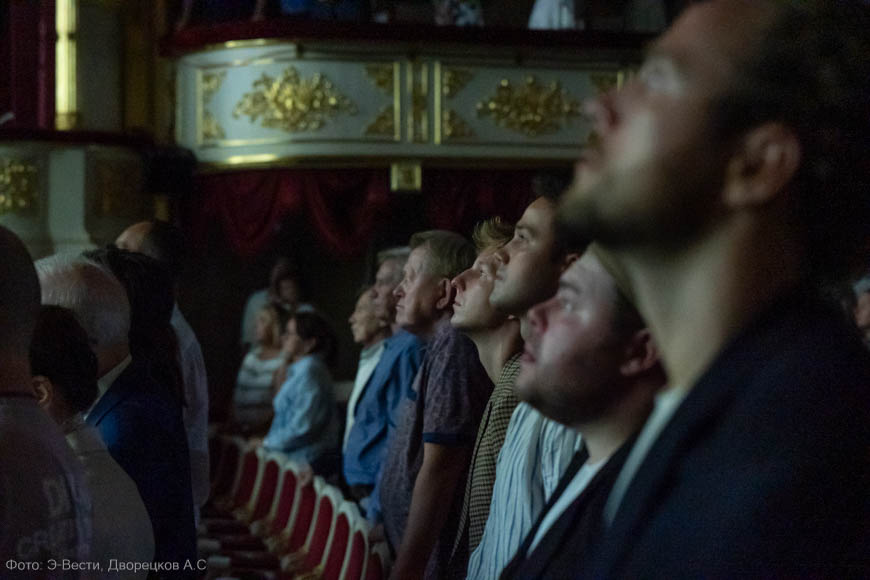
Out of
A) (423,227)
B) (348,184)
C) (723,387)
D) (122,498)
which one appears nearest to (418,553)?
(122,498)

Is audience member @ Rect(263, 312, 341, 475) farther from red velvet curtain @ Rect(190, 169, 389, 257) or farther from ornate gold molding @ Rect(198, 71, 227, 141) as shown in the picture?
ornate gold molding @ Rect(198, 71, 227, 141)

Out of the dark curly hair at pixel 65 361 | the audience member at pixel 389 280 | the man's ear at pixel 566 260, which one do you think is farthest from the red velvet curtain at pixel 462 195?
the dark curly hair at pixel 65 361

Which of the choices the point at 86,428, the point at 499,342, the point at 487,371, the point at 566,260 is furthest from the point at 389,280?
the point at 86,428

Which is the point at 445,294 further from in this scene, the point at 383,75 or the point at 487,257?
the point at 383,75

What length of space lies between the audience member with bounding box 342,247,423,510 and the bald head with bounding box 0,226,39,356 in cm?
249

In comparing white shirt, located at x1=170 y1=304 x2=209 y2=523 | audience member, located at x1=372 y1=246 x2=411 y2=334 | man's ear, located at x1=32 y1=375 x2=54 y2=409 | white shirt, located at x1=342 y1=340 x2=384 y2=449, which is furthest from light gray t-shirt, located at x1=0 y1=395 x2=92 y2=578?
audience member, located at x1=372 y1=246 x2=411 y2=334

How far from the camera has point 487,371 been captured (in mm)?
3223

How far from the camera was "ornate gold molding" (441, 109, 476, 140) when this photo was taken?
30.7 feet

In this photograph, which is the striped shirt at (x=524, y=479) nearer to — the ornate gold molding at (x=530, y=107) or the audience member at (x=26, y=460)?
the audience member at (x=26, y=460)

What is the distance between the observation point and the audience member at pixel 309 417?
681cm

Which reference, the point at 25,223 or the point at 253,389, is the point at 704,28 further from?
the point at 25,223

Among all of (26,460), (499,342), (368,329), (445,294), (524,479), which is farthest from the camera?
(368,329)

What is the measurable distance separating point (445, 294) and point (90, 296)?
1.32 meters

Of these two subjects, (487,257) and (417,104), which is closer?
(487,257)
